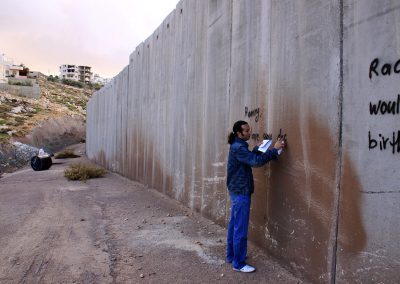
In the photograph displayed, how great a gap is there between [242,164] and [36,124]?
31.3 meters

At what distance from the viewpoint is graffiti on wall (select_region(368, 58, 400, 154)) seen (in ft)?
9.74

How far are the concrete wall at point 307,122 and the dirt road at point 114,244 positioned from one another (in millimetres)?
439

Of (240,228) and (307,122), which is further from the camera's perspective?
(240,228)

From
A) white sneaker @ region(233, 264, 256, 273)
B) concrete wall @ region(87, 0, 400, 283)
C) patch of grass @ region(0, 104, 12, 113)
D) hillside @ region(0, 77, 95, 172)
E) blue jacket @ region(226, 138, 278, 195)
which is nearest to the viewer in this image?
concrete wall @ region(87, 0, 400, 283)

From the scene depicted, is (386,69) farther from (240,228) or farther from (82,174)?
(82,174)

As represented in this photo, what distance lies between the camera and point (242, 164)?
437cm

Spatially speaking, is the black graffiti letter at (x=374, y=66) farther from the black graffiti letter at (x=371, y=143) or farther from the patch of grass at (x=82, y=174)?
the patch of grass at (x=82, y=174)

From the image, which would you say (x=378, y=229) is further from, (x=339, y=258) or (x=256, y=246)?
Result: (x=256, y=246)

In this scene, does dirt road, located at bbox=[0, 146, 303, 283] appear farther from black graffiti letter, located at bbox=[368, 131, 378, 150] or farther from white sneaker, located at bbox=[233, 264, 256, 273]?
black graffiti letter, located at bbox=[368, 131, 378, 150]

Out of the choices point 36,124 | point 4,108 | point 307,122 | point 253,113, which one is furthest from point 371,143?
point 4,108

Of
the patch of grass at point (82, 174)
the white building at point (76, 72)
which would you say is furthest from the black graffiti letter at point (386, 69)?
the white building at point (76, 72)

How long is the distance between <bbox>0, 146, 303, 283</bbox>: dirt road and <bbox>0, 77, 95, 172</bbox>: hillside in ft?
48.3

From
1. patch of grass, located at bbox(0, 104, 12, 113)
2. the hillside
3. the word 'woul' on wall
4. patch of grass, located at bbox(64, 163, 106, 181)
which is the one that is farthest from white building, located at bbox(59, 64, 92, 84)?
the word 'woul' on wall

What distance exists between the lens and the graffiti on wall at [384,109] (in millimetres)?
2969
